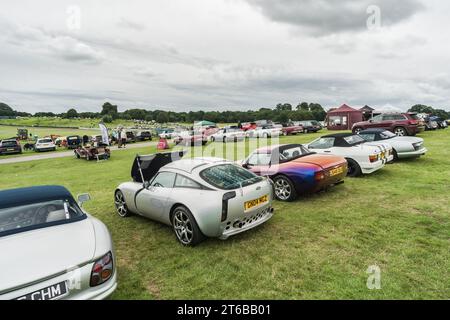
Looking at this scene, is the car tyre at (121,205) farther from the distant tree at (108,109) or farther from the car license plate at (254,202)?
the distant tree at (108,109)

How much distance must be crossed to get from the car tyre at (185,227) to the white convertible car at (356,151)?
5908 millimetres

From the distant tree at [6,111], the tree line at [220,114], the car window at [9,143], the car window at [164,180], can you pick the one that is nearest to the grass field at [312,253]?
the car window at [164,180]

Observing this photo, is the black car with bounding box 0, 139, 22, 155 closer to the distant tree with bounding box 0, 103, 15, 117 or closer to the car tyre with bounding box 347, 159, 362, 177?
the car tyre with bounding box 347, 159, 362, 177

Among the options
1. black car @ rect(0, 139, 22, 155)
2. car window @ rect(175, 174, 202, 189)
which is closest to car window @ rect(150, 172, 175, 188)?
car window @ rect(175, 174, 202, 189)

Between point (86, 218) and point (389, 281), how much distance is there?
4.04 meters

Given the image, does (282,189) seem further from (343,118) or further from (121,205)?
(343,118)

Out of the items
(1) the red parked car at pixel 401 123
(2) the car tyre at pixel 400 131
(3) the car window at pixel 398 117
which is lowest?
(2) the car tyre at pixel 400 131

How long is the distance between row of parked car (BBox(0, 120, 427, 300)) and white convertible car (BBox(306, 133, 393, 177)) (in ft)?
0.10

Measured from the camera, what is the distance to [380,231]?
15.6 feet

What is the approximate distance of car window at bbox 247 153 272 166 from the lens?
7297 mm

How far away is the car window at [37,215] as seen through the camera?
342cm

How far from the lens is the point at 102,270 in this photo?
2.88m
